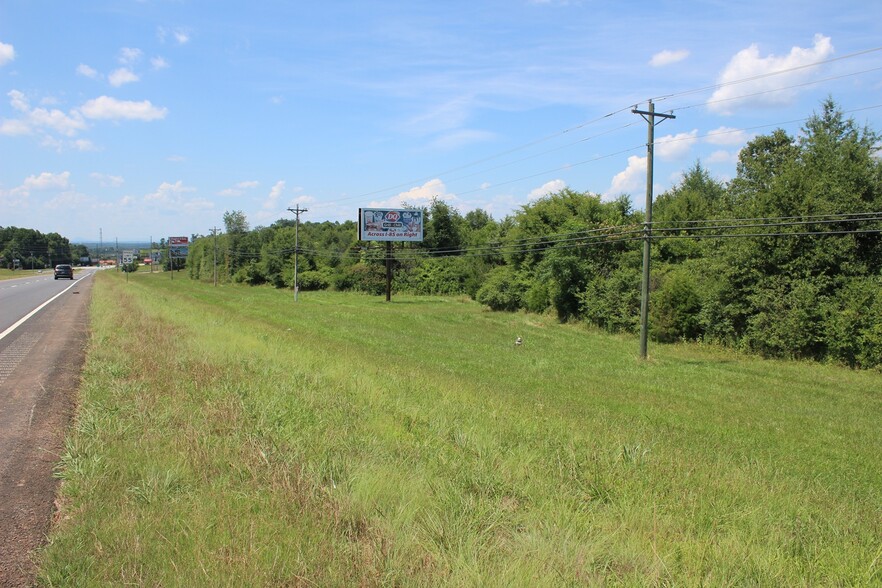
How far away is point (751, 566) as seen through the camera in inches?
157

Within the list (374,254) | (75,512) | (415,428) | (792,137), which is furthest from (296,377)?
(374,254)

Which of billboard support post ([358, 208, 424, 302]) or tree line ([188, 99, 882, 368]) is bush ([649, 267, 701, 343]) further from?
billboard support post ([358, 208, 424, 302])

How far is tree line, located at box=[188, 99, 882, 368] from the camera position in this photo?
21.7 m

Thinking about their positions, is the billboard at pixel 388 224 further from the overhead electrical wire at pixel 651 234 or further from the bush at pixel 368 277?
the bush at pixel 368 277

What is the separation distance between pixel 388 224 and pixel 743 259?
34431 millimetres

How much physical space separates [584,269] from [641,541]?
3247cm

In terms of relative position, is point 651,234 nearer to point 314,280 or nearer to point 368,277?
point 368,277

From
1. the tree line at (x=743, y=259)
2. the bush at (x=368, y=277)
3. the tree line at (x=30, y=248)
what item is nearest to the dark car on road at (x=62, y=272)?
the bush at (x=368, y=277)

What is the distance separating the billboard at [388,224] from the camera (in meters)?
53.0

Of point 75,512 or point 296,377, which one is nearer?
point 75,512

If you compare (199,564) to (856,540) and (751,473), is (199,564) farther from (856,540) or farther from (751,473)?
(751,473)

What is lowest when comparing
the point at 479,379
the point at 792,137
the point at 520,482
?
the point at 479,379

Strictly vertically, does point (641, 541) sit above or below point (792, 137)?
below

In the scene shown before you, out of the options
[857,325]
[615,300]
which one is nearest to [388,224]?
[615,300]
